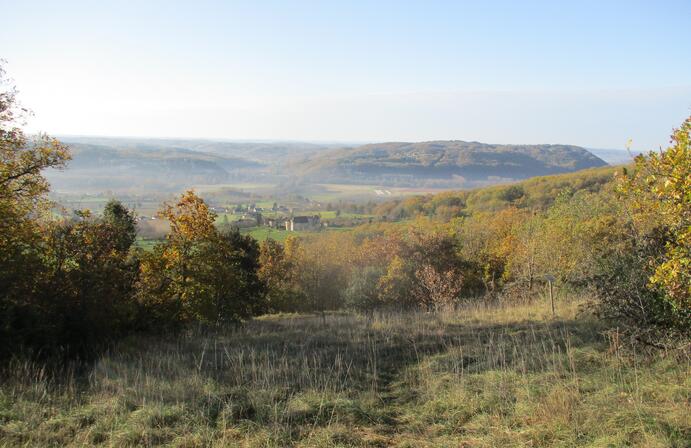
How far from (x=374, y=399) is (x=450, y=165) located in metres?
131

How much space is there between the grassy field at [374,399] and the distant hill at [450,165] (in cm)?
10843

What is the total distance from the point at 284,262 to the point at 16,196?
110ft

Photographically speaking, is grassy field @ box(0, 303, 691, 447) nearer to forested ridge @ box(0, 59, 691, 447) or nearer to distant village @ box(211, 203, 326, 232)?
forested ridge @ box(0, 59, 691, 447)

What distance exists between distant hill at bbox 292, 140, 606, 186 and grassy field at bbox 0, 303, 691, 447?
10843 centimetres

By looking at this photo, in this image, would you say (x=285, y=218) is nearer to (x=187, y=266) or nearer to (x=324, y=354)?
(x=187, y=266)

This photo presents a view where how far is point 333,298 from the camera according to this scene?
1618 inches

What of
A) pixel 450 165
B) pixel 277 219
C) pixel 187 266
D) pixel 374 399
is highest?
pixel 450 165

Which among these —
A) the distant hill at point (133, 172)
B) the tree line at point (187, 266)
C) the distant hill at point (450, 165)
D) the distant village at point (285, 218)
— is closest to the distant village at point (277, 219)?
the distant village at point (285, 218)

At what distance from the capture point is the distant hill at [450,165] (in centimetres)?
12119

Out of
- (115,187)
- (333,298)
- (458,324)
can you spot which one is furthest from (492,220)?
(115,187)

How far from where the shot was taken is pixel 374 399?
5.60m

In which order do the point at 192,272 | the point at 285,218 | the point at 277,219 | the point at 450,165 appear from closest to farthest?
the point at 192,272 < the point at 277,219 < the point at 285,218 < the point at 450,165

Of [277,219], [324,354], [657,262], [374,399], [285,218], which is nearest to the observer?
[374,399]

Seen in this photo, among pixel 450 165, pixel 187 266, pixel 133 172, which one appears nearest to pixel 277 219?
pixel 133 172
